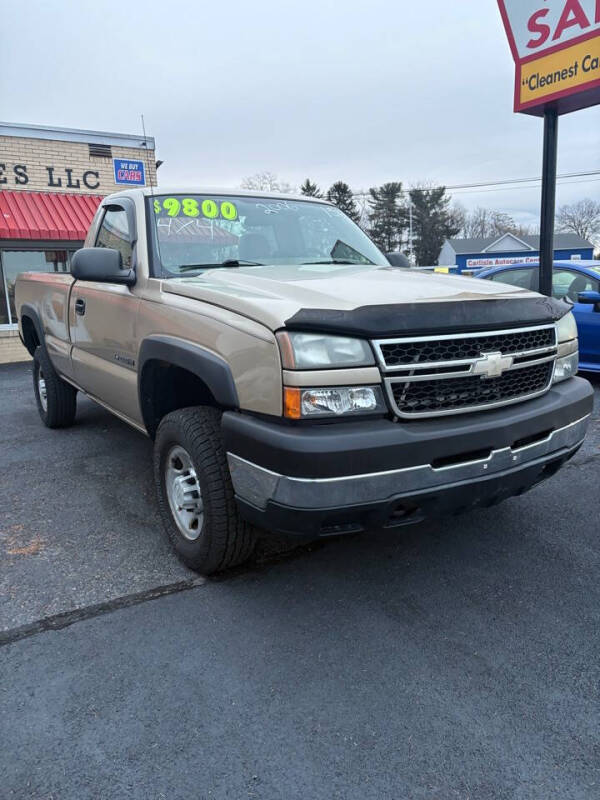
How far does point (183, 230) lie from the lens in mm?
3740

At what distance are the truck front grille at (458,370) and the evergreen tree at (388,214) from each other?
73.7 metres

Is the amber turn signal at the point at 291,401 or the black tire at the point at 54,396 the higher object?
the amber turn signal at the point at 291,401

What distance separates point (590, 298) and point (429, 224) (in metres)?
72.4

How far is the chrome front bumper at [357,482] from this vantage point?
2273 mm

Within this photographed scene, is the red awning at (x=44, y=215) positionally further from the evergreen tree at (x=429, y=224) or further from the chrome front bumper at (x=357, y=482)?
the evergreen tree at (x=429, y=224)

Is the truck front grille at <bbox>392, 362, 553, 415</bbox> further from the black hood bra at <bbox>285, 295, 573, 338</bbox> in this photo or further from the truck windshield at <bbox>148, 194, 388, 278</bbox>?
the truck windshield at <bbox>148, 194, 388, 278</bbox>

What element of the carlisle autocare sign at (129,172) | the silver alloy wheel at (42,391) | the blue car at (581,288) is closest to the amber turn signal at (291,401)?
the silver alloy wheel at (42,391)

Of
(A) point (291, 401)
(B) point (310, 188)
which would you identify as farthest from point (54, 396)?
(B) point (310, 188)

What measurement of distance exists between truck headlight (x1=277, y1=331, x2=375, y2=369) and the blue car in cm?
553

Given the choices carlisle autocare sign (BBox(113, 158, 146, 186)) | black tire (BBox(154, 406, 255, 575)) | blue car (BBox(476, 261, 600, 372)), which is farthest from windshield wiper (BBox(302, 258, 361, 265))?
carlisle autocare sign (BBox(113, 158, 146, 186))

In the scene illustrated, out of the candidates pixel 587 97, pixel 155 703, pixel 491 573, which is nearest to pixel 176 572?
pixel 155 703

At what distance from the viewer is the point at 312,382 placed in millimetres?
2277

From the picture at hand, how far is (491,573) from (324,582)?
0.85 metres

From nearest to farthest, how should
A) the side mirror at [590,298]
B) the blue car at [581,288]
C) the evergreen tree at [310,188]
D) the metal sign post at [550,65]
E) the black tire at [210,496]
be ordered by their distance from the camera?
the black tire at [210,496] → the metal sign post at [550,65] → the side mirror at [590,298] → the blue car at [581,288] → the evergreen tree at [310,188]
